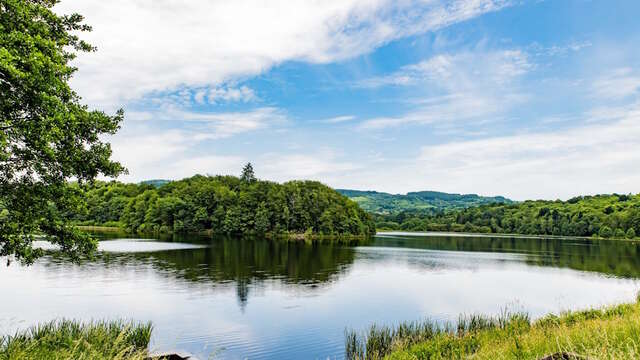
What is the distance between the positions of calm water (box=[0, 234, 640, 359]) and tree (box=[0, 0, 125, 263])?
8863 mm

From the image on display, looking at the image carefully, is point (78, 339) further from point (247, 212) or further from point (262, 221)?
point (247, 212)

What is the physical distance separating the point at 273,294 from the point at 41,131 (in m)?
29.9

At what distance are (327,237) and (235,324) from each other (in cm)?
13108

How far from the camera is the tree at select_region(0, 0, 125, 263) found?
595 inches

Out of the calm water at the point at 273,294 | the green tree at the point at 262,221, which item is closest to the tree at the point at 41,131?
the calm water at the point at 273,294

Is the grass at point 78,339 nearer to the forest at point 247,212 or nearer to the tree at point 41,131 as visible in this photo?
the tree at point 41,131

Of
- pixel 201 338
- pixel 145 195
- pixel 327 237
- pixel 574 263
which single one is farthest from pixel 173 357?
pixel 145 195

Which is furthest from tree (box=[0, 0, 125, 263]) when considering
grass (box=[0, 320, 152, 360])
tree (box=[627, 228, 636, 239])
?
tree (box=[627, 228, 636, 239])

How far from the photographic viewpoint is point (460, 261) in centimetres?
7912

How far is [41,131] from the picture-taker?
1514 cm

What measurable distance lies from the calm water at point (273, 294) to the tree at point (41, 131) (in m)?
8.86

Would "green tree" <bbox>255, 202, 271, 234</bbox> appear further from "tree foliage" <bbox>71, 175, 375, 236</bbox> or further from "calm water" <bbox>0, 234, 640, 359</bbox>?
"calm water" <bbox>0, 234, 640, 359</bbox>

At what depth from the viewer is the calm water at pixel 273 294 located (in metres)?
28.5

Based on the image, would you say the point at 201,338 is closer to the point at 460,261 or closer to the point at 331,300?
→ the point at 331,300
